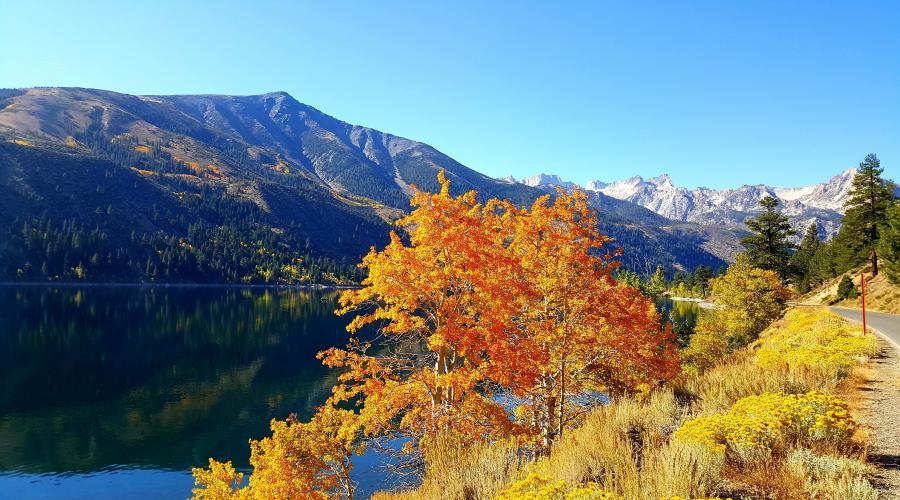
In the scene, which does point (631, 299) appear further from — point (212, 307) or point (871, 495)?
point (212, 307)

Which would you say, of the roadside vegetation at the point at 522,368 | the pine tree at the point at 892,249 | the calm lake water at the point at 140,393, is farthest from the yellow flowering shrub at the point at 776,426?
the pine tree at the point at 892,249

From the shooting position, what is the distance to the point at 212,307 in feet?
423

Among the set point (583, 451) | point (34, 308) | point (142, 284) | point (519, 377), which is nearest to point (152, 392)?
point (519, 377)

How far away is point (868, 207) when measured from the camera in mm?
56594

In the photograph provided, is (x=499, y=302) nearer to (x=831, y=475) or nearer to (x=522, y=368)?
(x=522, y=368)

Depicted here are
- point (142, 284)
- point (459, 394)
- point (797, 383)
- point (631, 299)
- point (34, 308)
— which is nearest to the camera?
point (797, 383)

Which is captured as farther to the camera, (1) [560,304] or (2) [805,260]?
(2) [805,260]

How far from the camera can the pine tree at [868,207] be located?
181 ft

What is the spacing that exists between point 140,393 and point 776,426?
2297 inches

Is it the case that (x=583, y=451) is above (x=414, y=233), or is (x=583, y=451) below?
below

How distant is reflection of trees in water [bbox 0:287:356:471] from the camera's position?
37656mm

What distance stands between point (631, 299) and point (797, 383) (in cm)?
663

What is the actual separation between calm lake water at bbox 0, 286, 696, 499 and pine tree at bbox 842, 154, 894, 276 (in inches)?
2286

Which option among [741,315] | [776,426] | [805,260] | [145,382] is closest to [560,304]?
[776,426]
